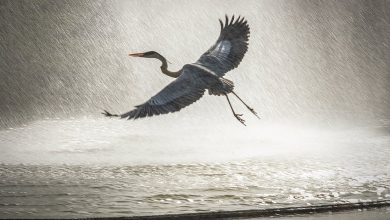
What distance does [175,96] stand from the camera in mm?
7016

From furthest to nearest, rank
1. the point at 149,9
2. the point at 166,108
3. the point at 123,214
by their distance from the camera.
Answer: the point at 149,9, the point at 166,108, the point at 123,214

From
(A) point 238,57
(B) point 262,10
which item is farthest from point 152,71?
(A) point 238,57

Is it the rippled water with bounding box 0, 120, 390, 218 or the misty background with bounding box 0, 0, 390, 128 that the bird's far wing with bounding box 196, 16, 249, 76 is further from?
the misty background with bounding box 0, 0, 390, 128

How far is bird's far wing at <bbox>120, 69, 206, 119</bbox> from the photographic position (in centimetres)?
660

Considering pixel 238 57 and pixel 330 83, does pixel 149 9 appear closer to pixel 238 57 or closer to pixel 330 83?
pixel 330 83

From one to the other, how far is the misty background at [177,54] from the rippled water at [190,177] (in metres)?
7.74

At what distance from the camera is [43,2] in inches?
837

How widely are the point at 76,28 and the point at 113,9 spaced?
132 cm

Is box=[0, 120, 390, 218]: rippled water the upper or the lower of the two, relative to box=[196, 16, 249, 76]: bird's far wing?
lower

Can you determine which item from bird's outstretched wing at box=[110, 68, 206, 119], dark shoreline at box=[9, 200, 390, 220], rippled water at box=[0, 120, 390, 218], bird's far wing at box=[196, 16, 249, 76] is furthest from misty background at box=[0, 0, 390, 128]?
dark shoreline at box=[9, 200, 390, 220]

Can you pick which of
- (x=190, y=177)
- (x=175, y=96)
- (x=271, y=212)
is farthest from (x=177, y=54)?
(x=271, y=212)

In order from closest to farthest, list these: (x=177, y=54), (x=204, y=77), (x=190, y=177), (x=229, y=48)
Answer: (x=204, y=77) → (x=229, y=48) → (x=190, y=177) → (x=177, y=54)

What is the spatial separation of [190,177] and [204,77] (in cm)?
149

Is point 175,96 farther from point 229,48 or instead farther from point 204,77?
point 229,48
